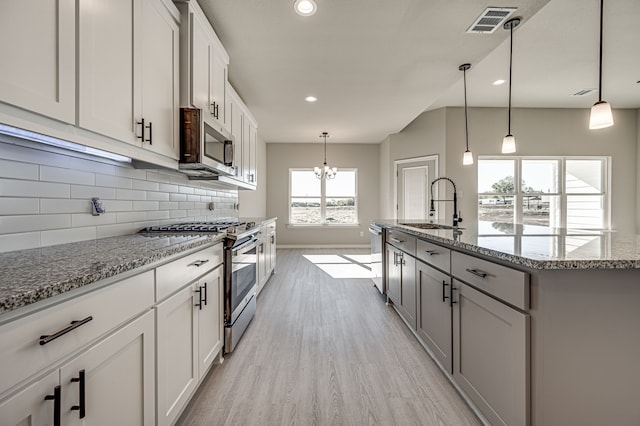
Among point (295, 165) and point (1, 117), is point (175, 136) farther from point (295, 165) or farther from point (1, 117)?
point (295, 165)

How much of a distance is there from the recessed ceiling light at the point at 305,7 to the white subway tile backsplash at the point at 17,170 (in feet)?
6.60

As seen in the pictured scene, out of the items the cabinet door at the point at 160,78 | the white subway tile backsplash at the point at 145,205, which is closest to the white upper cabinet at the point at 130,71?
the cabinet door at the point at 160,78

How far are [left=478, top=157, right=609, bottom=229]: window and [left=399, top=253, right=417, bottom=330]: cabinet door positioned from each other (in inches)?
160

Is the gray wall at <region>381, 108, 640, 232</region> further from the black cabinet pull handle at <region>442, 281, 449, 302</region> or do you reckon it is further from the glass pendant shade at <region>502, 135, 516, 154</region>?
the black cabinet pull handle at <region>442, 281, 449, 302</region>

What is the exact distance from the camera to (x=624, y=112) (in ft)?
18.8

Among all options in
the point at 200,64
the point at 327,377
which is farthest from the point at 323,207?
the point at 327,377

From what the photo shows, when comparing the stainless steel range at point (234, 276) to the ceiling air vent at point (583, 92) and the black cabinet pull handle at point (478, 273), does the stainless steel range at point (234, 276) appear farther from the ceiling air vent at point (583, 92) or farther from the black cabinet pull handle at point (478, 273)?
the ceiling air vent at point (583, 92)

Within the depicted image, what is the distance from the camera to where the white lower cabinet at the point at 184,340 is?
1.19m

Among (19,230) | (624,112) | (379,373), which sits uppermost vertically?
(624,112)

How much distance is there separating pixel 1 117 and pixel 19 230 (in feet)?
1.84

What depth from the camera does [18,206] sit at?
3.83 feet

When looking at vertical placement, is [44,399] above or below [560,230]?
below

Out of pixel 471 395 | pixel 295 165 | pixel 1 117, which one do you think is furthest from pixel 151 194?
pixel 295 165

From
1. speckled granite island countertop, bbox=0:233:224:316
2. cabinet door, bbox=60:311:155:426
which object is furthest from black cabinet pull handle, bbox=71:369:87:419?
speckled granite island countertop, bbox=0:233:224:316
